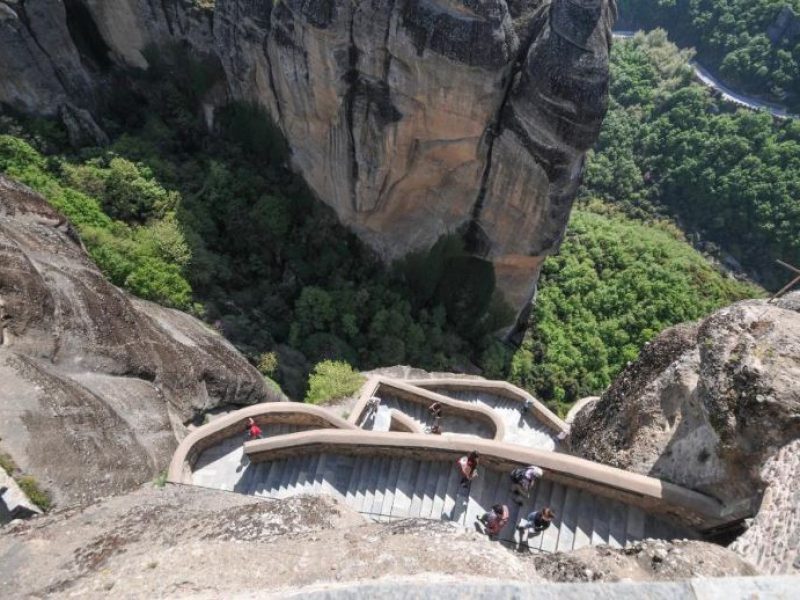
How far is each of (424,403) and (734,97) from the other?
67516mm

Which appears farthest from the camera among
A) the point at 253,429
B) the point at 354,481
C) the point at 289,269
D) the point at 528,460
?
the point at 289,269

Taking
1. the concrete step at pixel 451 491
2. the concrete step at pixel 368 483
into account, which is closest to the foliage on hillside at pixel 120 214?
the concrete step at pixel 368 483

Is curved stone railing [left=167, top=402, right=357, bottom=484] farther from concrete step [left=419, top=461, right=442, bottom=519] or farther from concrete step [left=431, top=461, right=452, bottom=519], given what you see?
concrete step [left=431, top=461, right=452, bottom=519]

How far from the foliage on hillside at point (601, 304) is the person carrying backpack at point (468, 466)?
714 inches

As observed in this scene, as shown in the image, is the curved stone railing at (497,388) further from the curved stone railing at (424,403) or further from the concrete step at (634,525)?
the concrete step at (634,525)

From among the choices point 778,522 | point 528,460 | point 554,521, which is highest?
point 778,522

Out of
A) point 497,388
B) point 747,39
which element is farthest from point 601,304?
point 747,39

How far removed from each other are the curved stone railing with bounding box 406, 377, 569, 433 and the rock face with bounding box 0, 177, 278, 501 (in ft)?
18.1

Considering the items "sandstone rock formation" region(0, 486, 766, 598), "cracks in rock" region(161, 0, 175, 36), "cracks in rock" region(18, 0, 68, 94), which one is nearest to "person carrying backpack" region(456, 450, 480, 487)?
"sandstone rock formation" region(0, 486, 766, 598)

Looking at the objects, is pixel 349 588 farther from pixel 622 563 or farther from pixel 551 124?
pixel 551 124

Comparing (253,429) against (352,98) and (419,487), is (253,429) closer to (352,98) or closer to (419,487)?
(419,487)

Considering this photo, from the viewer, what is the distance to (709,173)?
47531mm

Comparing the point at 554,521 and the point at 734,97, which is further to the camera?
the point at 734,97

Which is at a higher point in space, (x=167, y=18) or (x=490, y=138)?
(x=167, y=18)
